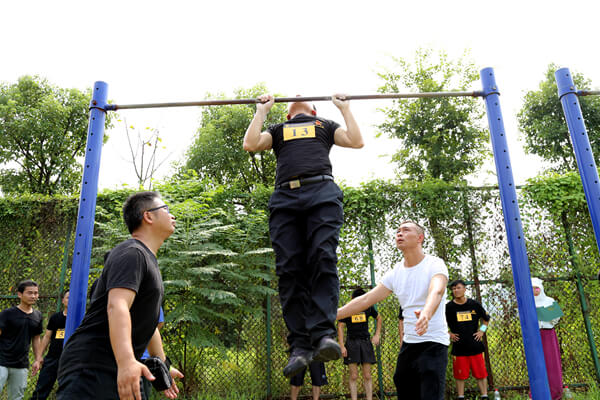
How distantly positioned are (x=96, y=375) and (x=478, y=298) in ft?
19.2

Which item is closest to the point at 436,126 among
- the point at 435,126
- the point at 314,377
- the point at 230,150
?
the point at 435,126

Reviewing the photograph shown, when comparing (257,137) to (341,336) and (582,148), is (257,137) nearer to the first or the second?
(582,148)

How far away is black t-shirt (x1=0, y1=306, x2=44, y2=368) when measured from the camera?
5324mm

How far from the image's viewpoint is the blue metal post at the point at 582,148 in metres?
3.35

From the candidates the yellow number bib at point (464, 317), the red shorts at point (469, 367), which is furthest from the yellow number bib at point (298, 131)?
the red shorts at point (469, 367)

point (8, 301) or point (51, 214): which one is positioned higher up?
point (51, 214)

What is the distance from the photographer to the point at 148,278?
2.11 m

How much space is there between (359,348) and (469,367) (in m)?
1.58

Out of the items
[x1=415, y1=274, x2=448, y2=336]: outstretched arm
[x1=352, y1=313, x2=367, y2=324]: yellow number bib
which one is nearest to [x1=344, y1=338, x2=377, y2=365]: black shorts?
[x1=352, y1=313, x2=367, y2=324]: yellow number bib

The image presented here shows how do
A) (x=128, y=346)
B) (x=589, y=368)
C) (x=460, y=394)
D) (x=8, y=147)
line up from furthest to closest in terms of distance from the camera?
(x=8, y=147)
(x=589, y=368)
(x=460, y=394)
(x=128, y=346)

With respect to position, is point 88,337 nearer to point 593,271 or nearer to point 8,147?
point 593,271

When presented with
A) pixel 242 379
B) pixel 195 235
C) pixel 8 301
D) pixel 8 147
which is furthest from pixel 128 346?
pixel 8 147

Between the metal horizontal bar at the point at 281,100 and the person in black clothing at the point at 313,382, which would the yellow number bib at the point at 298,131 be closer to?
the metal horizontal bar at the point at 281,100

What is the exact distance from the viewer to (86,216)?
3379 millimetres
